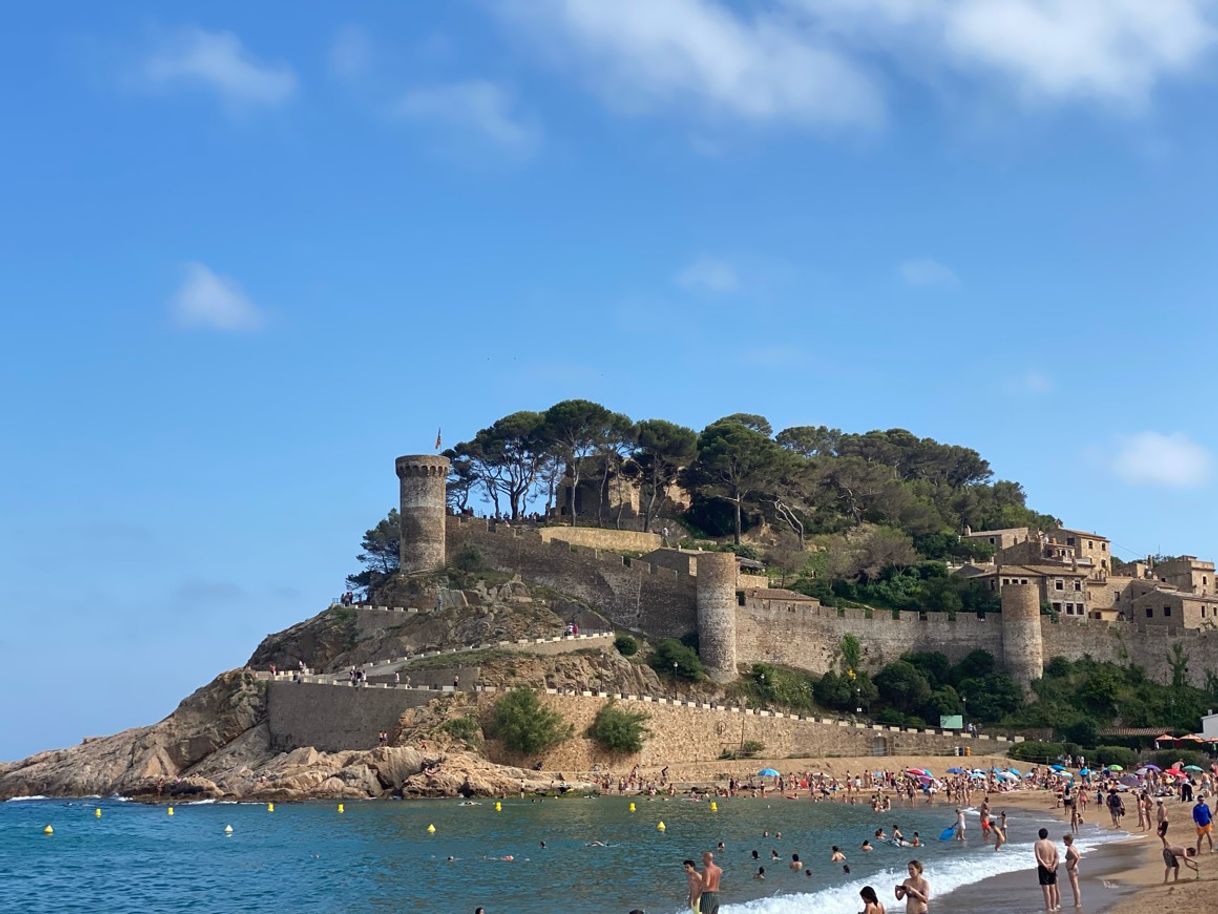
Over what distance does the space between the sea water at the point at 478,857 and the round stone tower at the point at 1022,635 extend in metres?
14.9

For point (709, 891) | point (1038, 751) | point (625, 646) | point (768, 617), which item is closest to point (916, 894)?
point (709, 891)

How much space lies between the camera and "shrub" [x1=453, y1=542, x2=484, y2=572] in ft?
209

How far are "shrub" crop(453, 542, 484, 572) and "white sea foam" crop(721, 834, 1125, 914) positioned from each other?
32.4 metres

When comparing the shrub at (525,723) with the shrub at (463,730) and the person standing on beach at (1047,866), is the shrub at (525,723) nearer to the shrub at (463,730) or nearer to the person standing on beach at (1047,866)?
the shrub at (463,730)

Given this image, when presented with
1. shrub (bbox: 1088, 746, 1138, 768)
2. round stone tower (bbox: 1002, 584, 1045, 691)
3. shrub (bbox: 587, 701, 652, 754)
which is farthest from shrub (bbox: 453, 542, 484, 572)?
shrub (bbox: 1088, 746, 1138, 768)

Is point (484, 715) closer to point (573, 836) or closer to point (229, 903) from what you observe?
point (573, 836)

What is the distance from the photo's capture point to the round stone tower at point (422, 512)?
6353cm

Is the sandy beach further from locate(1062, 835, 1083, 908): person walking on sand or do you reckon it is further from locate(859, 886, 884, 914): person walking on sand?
locate(859, 886, 884, 914): person walking on sand

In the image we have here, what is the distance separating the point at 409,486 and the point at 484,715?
17.6m

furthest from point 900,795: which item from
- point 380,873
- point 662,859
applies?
point 380,873

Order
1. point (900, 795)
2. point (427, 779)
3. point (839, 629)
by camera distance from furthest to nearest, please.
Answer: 1. point (839, 629)
2. point (900, 795)
3. point (427, 779)

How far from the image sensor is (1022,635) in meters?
61.7

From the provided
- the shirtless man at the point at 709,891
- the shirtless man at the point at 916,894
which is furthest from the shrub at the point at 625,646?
the shirtless man at the point at 916,894

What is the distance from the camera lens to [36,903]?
1264 inches
